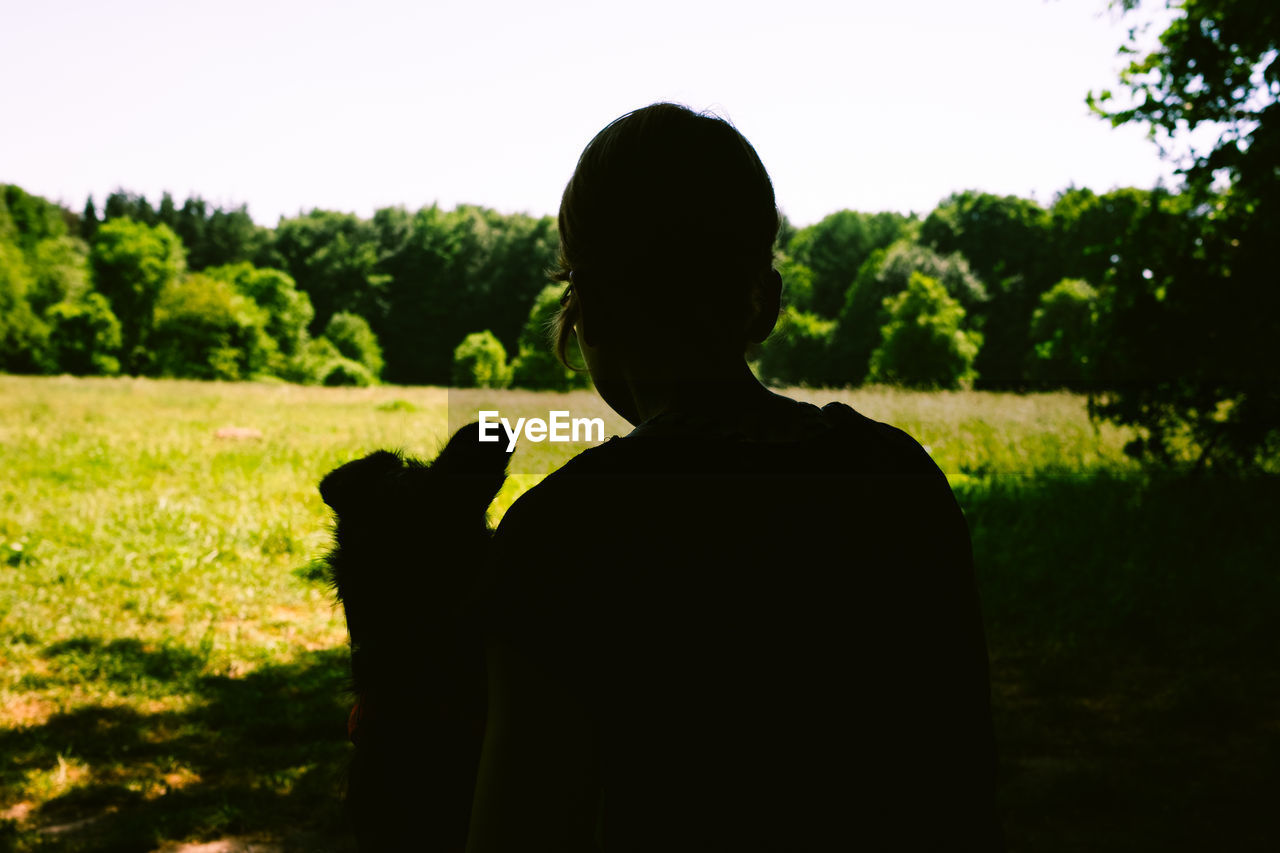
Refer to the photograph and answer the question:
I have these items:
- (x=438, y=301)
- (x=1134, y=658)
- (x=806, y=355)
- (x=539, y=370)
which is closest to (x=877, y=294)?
(x=806, y=355)

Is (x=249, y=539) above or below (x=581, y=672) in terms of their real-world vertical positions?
below

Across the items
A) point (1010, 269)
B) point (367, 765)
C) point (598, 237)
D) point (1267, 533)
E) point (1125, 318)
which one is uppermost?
point (1010, 269)

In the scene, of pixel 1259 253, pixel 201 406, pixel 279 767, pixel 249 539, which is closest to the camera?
pixel 279 767

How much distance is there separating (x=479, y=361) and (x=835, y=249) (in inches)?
1241

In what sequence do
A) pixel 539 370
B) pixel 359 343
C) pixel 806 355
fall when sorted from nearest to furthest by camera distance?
1. pixel 539 370
2. pixel 359 343
3. pixel 806 355

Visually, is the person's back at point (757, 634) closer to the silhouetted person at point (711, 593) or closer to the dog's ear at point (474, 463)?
the silhouetted person at point (711, 593)

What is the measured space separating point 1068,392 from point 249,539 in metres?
12.2

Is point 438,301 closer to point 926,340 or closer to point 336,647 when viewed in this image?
point 926,340

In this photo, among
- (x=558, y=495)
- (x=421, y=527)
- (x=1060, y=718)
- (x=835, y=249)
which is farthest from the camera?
(x=835, y=249)

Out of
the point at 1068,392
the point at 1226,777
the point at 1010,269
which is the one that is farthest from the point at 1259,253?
the point at 1010,269

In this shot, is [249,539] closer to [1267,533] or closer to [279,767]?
[279,767]

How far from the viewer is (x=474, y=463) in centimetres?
108

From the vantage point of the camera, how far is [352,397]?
2594cm

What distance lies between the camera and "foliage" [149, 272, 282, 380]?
50844 mm
